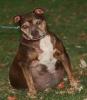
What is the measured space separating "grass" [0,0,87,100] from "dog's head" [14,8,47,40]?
1.06 metres

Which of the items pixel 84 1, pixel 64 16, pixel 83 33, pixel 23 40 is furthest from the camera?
pixel 84 1

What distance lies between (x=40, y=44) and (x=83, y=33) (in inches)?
188

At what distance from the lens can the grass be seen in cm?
838

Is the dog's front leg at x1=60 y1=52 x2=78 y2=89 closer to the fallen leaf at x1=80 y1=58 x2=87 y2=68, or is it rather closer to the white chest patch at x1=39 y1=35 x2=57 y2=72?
the white chest patch at x1=39 y1=35 x2=57 y2=72

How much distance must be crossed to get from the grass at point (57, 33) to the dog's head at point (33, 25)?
1.06 m

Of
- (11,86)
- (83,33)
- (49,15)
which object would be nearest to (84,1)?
(49,15)

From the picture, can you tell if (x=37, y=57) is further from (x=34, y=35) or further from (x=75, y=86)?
(x=75, y=86)

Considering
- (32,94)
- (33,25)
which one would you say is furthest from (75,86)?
(33,25)

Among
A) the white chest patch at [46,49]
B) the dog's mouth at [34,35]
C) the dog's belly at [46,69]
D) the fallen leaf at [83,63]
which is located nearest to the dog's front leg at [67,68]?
the dog's belly at [46,69]

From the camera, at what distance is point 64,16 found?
1516 cm

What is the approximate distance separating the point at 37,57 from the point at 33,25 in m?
0.56

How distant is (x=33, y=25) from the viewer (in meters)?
7.73

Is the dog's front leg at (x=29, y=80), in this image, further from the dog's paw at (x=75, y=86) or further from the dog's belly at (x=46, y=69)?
the dog's paw at (x=75, y=86)

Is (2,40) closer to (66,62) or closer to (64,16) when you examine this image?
(64,16)
